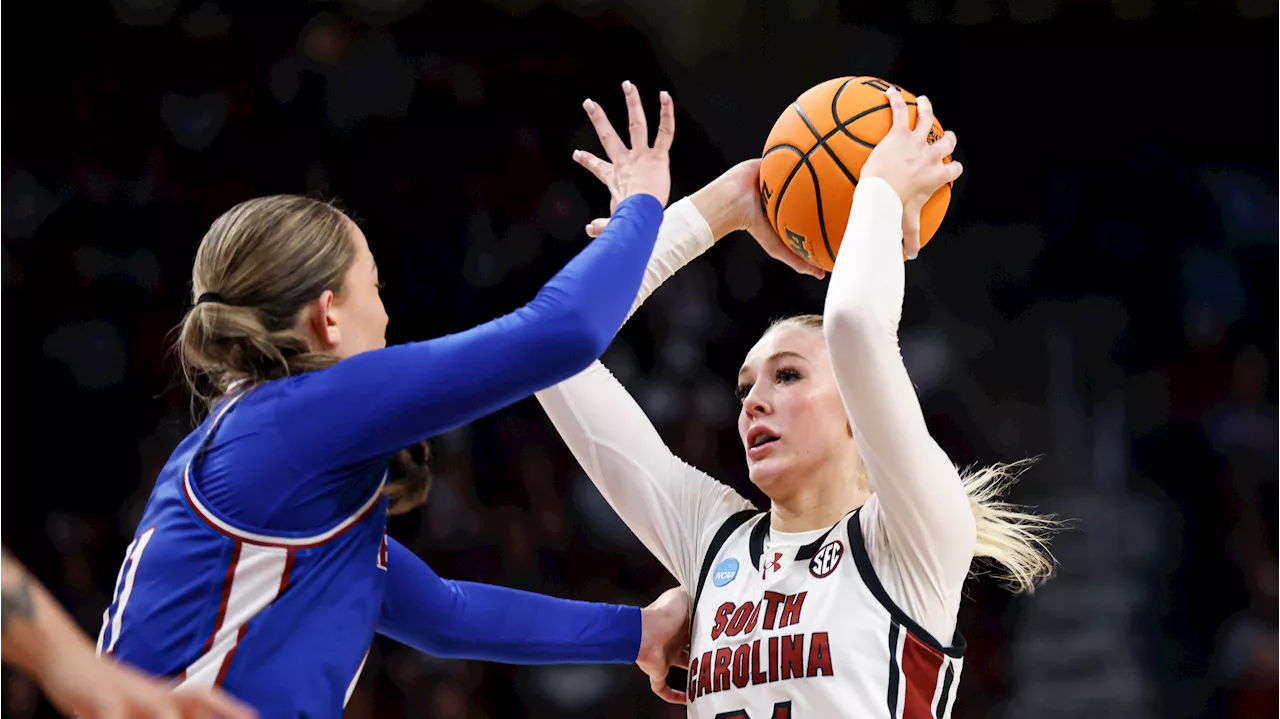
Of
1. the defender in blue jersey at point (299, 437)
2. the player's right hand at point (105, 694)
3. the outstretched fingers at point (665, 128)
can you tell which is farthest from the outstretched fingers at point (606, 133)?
the player's right hand at point (105, 694)

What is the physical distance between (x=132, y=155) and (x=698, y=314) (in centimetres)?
353

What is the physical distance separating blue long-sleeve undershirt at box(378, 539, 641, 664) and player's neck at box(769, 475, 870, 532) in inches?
18.3

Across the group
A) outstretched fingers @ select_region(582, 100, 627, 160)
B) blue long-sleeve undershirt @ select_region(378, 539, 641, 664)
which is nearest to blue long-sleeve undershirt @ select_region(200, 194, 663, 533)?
blue long-sleeve undershirt @ select_region(378, 539, 641, 664)

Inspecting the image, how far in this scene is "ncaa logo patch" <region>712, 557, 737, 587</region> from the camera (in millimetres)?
3149

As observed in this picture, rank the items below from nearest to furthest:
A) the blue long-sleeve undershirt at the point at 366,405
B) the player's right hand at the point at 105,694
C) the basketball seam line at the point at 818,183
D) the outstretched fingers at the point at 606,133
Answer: the player's right hand at the point at 105,694 < the blue long-sleeve undershirt at the point at 366,405 < the basketball seam line at the point at 818,183 < the outstretched fingers at the point at 606,133

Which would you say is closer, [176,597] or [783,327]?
[176,597]

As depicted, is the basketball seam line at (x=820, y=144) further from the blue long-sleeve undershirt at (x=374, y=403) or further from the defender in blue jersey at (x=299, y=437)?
the blue long-sleeve undershirt at (x=374, y=403)

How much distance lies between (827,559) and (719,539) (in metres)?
0.41

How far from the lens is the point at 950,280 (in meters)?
7.47

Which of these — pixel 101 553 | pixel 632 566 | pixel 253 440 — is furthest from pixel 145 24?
pixel 253 440

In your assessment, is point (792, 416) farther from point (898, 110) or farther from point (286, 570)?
point (286, 570)

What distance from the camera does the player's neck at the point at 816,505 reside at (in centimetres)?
320

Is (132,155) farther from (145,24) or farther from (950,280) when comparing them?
(950,280)

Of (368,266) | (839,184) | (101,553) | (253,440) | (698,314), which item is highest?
(839,184)
